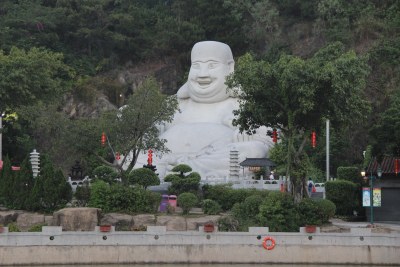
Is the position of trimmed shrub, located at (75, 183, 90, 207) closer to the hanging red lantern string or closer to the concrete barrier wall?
the concrete barrier wall

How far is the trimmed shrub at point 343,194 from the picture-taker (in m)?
35.9

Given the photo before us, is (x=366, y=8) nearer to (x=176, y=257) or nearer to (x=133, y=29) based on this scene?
(x=133, y=29)

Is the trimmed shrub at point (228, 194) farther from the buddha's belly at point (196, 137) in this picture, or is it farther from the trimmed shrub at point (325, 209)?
the buddha's belly at point (196, 137)

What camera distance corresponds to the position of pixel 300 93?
32062mm

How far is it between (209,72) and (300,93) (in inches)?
556

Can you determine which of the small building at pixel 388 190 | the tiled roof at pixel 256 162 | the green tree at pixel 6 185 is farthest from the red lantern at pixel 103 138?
the small building at pixel 388 190

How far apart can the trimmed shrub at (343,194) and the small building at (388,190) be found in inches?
32.7

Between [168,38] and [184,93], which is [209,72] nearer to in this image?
[184,93]

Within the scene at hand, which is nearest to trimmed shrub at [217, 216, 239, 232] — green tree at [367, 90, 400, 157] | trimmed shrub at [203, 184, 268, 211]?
trimmed shrub at [203, 184, 268, 211]

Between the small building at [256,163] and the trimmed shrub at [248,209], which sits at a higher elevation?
the small building at [256,163]

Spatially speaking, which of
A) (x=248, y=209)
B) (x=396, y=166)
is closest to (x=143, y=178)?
(x=248, y=209)

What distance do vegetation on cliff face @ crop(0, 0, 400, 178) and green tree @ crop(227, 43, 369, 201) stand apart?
13.0 meters

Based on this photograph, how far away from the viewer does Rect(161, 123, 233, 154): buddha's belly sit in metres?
43.8

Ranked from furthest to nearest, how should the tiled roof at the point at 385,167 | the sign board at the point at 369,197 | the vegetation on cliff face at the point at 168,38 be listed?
the vegetation on cliff face at the point at 168,38 < the tiled roof at the point at 385,167 < the sign board at the point at 369,197
